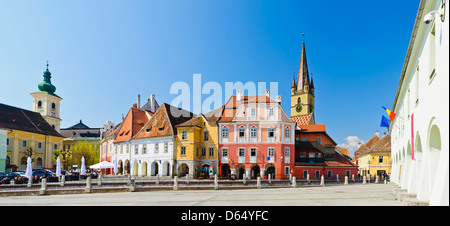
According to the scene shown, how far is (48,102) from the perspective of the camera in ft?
310

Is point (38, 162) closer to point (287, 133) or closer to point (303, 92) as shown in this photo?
point (287, 133)

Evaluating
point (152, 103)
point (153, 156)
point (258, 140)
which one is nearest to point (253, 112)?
point (258, 140)

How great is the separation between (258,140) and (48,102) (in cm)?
6930

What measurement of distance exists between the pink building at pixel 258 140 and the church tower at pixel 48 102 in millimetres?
63060

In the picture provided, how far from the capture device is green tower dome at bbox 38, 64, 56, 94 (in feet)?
313

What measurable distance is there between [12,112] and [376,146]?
72.9m

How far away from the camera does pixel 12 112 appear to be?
70750 mm

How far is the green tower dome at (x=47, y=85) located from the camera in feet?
313

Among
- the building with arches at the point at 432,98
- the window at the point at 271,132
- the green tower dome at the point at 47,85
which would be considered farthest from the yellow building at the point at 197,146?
the green tower dome at the point at 47,85

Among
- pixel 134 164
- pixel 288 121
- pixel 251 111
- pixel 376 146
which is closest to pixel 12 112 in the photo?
pixel 134 164

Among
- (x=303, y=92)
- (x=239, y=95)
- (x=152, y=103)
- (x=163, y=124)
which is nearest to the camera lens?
(x=163, y=124)

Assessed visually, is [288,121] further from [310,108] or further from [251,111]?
[310,108]

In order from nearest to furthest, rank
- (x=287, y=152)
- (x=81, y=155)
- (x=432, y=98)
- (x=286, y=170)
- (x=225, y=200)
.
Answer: (x=432, y=98)
(x=225, y=200)
(x=286, y=170)
(x=287, y=152)
(x=81, y=155)

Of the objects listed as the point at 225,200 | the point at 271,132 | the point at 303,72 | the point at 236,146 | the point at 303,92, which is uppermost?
the point at 303,72
